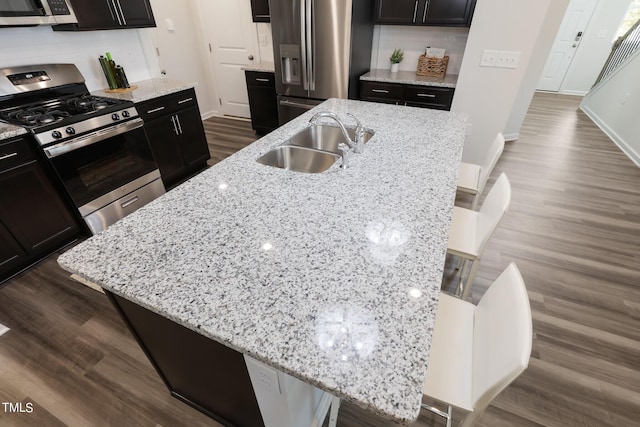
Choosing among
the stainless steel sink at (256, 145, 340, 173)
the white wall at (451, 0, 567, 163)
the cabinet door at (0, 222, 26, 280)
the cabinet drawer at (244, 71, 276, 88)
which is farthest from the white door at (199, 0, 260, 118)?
the cabinet door at (0, 222, 26, 280)

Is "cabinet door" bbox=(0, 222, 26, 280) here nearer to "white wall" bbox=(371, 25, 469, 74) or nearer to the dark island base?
the dark island base

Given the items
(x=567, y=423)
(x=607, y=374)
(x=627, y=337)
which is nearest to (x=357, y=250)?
(x=567, y=423)

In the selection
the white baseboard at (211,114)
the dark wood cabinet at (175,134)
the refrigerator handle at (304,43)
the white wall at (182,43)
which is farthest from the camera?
the white baseboard at (211,114)

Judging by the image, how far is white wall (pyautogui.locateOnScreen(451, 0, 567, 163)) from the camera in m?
2.52

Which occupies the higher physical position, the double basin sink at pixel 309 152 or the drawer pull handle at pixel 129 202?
the double basin sink at pixel 309 152

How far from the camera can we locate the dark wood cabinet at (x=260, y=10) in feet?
12.1

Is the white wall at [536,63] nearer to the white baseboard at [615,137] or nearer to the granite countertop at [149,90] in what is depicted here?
the white baseboard at [615,137]

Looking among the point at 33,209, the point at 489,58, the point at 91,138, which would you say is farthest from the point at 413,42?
the point at 33,209

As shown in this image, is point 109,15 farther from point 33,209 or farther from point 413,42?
point 413,42

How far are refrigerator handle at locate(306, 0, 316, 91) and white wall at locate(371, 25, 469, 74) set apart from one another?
0.88 metres

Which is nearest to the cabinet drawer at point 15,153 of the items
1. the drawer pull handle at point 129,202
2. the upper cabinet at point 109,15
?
the drawer pull handle at point 129,202

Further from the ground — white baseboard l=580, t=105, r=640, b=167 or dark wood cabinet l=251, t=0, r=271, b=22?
dark wood cabinet l=251, t=0, r=271, b=22

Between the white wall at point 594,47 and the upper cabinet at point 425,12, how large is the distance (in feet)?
17.1

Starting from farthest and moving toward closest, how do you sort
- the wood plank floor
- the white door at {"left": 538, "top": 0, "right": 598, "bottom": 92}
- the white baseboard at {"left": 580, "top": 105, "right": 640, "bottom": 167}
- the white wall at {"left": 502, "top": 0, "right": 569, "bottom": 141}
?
1. the white door at {"left": 538, "top": 0, "right": 598, "bottom": 92}
2. the white baseboard at {"left": 580, "top": 105, "right": 640, "bottom": 167}
3. the white wall at {"left": 502, "top": 0, "right": 569, "bottom": 141}
4. the wood plank floor
